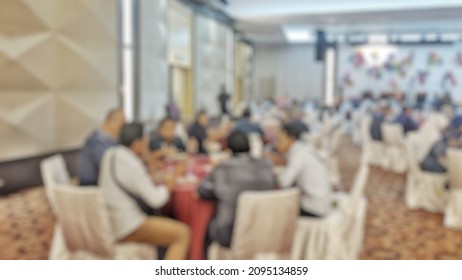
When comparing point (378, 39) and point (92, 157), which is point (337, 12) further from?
point (92, 157)


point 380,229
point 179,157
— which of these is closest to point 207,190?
point 179,157

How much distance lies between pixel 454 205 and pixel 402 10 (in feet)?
25.5

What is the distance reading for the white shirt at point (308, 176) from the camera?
2658 millimetres

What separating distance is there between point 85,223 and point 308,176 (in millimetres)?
1325

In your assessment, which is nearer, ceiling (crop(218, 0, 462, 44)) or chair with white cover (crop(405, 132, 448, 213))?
chair with white cover (crop(405, 132, 448, 213))

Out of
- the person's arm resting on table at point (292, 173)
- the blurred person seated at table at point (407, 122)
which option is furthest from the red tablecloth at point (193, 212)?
the blurred person seated at table at point (407, 122)

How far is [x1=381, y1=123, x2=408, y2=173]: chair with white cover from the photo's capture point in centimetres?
652

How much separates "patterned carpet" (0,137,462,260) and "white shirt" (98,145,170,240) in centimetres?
73

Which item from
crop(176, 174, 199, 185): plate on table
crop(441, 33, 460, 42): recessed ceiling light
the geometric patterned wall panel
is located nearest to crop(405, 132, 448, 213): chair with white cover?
crop(176, 174, 199, 185): plate on table

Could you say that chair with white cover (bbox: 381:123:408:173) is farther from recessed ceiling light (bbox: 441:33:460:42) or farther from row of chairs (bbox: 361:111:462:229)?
recessed ceiling light (bbox: 441:33:460:42)

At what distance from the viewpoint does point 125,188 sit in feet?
7.41

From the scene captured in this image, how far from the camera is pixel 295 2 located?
10805 mm

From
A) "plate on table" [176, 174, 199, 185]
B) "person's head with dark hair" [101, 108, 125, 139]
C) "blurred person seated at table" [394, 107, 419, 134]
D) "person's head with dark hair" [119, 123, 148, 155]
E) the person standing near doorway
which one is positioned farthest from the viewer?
the person standing near doorway

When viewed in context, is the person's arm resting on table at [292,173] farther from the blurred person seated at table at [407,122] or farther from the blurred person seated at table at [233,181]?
the blurred person seated at table at [407,122]
